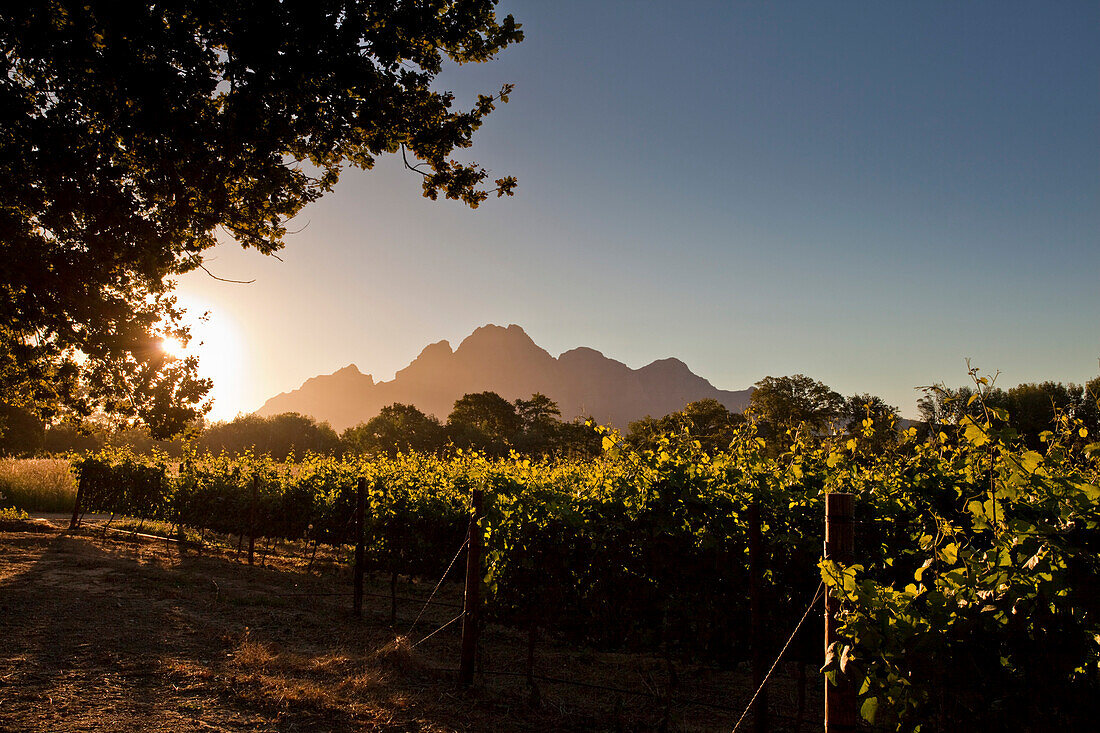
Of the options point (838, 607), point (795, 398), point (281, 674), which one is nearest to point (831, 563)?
point (838, 607)

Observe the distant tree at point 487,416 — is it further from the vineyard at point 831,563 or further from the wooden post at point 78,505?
the vineyard at point 831,563

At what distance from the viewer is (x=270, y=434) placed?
306 ft

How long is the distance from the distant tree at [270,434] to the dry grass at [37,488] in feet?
177

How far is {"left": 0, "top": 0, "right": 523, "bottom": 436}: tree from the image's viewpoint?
8.12 m

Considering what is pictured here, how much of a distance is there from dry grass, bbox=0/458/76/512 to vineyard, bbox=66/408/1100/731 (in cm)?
2724

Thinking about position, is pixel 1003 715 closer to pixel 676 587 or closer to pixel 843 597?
pixel 843 597

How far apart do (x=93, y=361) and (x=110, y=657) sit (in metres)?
8.30

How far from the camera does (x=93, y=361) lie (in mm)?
13367

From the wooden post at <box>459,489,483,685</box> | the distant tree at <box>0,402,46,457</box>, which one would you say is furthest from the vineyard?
the distant tree at <box>0,402,46,457</box>

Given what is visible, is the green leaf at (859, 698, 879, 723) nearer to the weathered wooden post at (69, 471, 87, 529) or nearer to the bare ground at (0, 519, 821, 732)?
the bare ground at (0, 519, 821, 732)

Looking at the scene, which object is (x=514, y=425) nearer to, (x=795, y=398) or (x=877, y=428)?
(x=795, y=398)

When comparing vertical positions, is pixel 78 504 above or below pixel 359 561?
below

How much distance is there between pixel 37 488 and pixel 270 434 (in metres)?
63.6

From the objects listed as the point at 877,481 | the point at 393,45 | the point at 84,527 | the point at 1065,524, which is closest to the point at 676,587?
the point at 877,481
